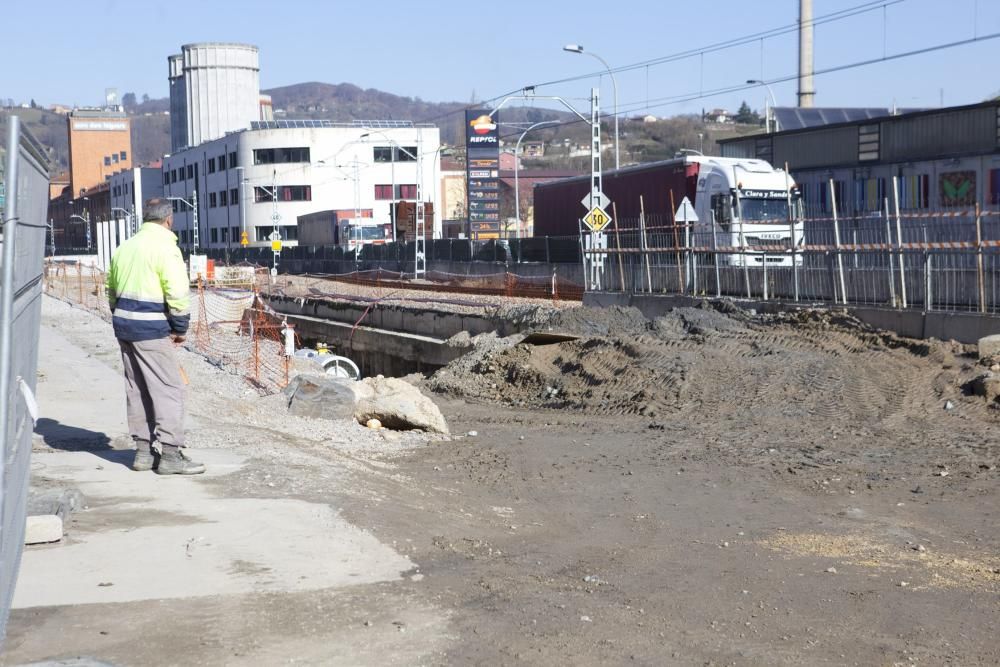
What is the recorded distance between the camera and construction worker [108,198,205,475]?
8398 millimetres

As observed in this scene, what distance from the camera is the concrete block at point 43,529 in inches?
250

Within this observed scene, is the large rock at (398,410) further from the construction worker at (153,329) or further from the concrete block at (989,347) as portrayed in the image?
the concrete block at (989,347)

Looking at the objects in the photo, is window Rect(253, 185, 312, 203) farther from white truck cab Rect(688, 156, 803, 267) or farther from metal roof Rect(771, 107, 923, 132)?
white truck cab Rect(688, 156, 803, 267)

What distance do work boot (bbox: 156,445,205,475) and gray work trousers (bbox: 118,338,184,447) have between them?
7 centimetres

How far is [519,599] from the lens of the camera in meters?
6.09

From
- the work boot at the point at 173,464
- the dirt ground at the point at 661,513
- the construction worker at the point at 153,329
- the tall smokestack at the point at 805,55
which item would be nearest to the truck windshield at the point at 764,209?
the dirt ground at the point at 661,513

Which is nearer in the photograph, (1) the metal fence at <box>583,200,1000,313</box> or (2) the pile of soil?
(2) the pile of soil

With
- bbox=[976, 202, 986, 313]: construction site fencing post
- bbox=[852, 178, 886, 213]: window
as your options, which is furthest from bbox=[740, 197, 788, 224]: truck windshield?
bbox=[976, 202, 986, 313]: construction site fencing post

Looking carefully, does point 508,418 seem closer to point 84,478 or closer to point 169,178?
point 84,478

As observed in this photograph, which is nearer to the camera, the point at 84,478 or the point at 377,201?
the point at 84,478

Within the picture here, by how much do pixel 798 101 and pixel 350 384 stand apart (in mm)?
62015

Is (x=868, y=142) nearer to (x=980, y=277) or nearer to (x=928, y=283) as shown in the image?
(x=928, y=283)

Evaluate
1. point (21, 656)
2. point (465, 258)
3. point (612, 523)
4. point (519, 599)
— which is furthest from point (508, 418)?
point (465, 258)

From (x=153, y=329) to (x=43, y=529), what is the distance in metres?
2.34
